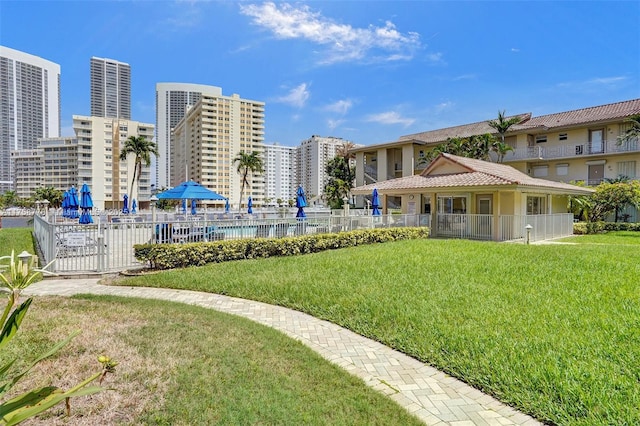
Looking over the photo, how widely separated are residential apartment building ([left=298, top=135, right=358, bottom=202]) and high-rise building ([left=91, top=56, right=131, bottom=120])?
103 m

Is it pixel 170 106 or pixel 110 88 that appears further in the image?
pixel 110 88

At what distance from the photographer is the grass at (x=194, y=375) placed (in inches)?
127

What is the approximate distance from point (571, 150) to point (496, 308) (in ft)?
108

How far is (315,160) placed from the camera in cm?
12250

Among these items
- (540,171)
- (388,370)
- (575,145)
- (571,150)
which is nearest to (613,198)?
(571,150)

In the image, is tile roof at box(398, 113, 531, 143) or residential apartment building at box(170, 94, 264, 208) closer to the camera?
tile roof at box(398, 113, 531, 143)

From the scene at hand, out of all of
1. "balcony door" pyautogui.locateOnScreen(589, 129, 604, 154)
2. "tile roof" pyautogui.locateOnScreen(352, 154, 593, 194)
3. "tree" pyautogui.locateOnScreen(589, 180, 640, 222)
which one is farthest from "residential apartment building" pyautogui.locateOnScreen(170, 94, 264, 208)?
"tree" pyautogui.locateOnScreen(589, 180, 640, 222)

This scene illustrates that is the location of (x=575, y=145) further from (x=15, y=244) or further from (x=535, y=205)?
(x=15, y=244)

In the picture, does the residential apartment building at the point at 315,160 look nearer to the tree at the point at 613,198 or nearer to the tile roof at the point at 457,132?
the tile roof at the point at 457,132

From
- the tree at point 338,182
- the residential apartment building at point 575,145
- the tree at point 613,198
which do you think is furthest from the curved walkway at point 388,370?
the tree at point 338,182

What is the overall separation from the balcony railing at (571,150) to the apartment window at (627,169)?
4.67 ft

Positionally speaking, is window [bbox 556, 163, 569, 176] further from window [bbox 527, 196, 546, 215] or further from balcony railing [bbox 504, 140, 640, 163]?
window [bbox 527, 196, 546, 215]

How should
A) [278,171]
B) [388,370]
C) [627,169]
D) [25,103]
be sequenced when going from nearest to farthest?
A: [388,370], [627,169], [25,103], [278,171]

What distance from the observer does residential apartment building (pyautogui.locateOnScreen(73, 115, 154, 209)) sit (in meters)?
90.2
